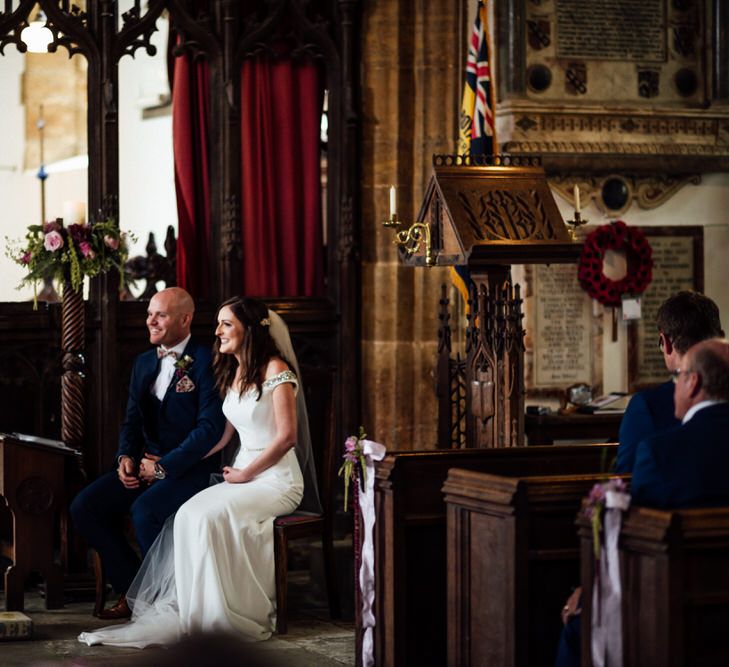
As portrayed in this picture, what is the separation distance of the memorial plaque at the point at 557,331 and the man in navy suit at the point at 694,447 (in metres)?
4.46

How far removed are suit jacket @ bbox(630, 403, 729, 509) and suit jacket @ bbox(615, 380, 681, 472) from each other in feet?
1.37

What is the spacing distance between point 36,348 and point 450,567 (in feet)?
12.1

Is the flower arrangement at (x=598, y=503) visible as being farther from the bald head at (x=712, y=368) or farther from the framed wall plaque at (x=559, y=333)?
the framed wall plaque at (x=559, y=333)

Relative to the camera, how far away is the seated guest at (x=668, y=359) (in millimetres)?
4188

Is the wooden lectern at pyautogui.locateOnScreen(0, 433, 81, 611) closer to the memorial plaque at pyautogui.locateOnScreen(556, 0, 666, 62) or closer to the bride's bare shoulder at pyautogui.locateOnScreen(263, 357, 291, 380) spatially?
the bride's bare shoulder at pyautogui.locateOnScreen(263, 357, 291, 380)

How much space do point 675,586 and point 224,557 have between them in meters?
2.63

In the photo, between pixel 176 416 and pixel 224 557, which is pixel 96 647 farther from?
pixel 176 416

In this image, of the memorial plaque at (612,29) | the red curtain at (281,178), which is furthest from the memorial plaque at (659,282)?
the red curtain at (281,178)

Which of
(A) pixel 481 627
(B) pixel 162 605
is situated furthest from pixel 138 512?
(A) pixel 481 627

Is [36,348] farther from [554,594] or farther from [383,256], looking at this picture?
[554,594]

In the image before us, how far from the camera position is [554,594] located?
434 centimetres

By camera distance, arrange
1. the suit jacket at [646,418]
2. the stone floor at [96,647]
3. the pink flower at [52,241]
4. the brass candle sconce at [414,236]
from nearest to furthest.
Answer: the suit jacket at [646,418], the stone floor at [96,647], the brass candle sconce at [414,236], the pink flower at [52,241]

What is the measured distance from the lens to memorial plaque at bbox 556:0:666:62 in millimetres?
8273

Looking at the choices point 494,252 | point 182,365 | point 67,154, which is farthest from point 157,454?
point 67,154
